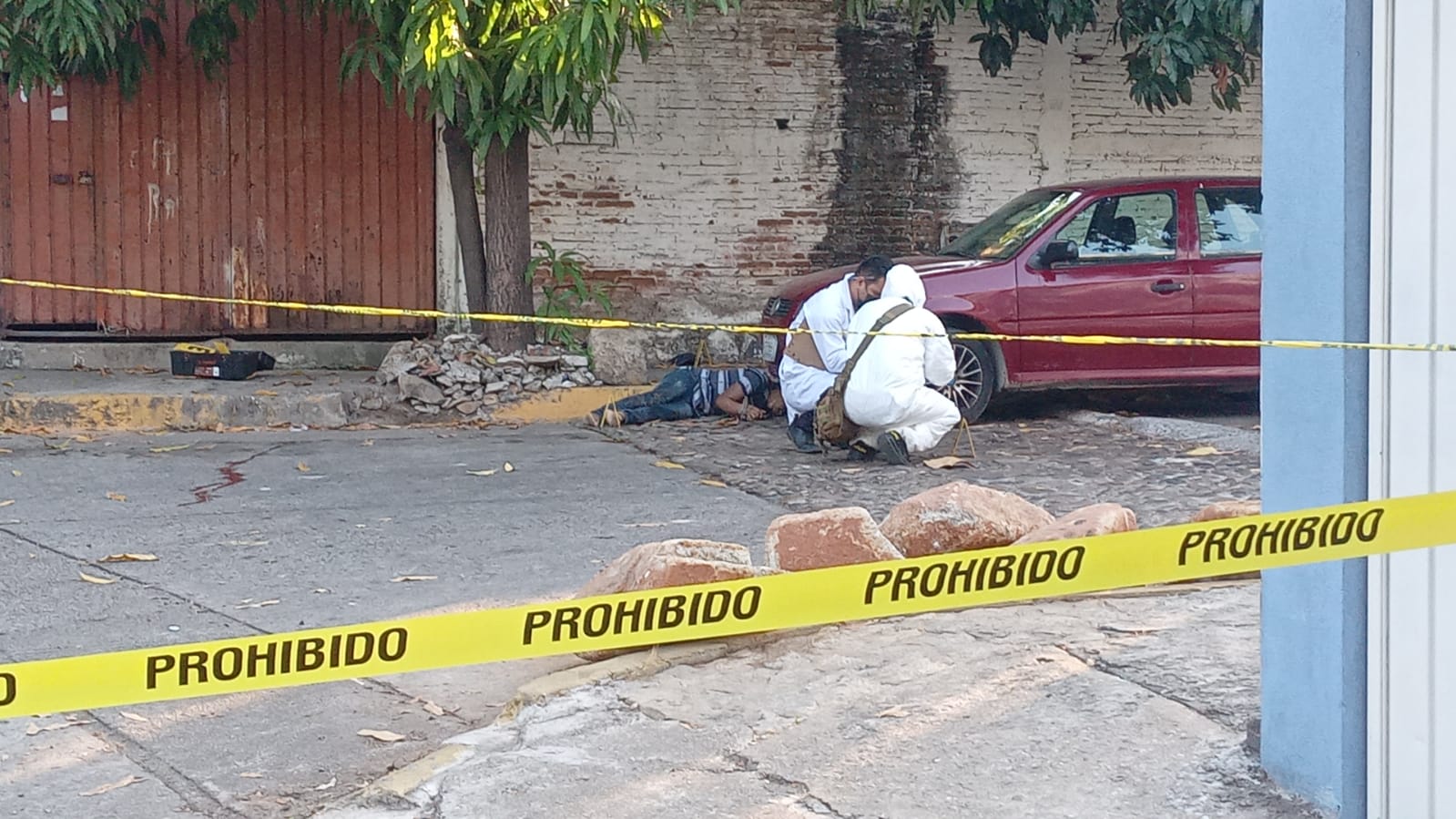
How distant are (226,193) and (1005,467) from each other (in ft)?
23.1

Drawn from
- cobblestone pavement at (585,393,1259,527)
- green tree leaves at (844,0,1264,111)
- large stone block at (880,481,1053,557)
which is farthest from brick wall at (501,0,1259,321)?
large stone block at (880,481,1053,557)

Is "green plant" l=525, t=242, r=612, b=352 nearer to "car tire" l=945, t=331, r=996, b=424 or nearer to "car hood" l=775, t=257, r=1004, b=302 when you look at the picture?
"car hood" l=775, t=257, r=1004, b=302

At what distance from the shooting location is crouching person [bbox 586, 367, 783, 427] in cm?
1107

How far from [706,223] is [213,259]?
407cm

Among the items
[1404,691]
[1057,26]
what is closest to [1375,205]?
[1404,691]

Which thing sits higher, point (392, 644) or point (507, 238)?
point (507, 238)

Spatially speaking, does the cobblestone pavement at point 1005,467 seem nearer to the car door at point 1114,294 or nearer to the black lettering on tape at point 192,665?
the car door at point 1114,294

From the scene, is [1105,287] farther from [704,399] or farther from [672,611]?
[672,611]

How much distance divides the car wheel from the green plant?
3.31 metres

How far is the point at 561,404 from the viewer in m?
11.6

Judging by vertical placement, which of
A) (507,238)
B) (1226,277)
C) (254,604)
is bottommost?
(254,604)

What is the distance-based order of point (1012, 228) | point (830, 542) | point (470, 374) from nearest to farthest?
point (830, 542), point (1012, 228), point (470, 374)

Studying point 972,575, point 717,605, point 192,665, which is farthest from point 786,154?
point 192,665

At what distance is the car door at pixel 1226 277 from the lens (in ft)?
35.8
